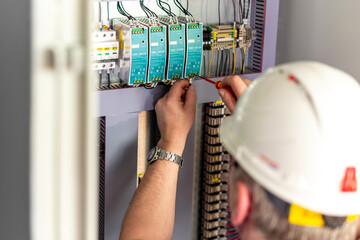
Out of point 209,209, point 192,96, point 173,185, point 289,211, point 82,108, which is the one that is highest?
point 82,108

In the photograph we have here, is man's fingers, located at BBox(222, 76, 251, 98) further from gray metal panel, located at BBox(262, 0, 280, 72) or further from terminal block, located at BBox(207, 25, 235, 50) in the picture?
gray metal panel, located at BBox(262, 0, 280, 72)

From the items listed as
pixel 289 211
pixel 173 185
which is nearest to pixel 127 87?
pixel 173 185

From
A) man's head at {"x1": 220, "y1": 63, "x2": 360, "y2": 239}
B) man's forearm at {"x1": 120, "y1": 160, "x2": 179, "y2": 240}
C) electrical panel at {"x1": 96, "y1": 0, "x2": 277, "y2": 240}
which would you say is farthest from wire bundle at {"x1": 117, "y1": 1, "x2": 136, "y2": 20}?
man's head at {"x1": 220, "y1": 63, "x2": 360, "y2": 239}

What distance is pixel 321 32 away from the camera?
2246 millimetres

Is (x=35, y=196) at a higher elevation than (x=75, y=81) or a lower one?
lower

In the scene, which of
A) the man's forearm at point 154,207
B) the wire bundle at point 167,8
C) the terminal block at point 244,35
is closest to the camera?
the man's forearm at point 154,207

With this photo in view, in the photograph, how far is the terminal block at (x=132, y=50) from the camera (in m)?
1.89

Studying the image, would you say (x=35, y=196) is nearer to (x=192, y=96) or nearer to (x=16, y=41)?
(x=16, y=41)

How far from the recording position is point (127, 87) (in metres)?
1.98

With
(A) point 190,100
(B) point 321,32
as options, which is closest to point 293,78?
(A) point 190,100

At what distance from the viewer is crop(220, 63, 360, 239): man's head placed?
1207mm

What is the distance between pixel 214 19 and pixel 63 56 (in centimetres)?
167

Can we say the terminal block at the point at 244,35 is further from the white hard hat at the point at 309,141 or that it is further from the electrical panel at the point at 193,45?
the white hard hat at the point at 309,141

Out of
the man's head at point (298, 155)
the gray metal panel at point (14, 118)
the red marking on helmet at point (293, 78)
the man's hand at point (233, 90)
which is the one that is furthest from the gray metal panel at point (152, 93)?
the gray metal panel at point (14, 118)
